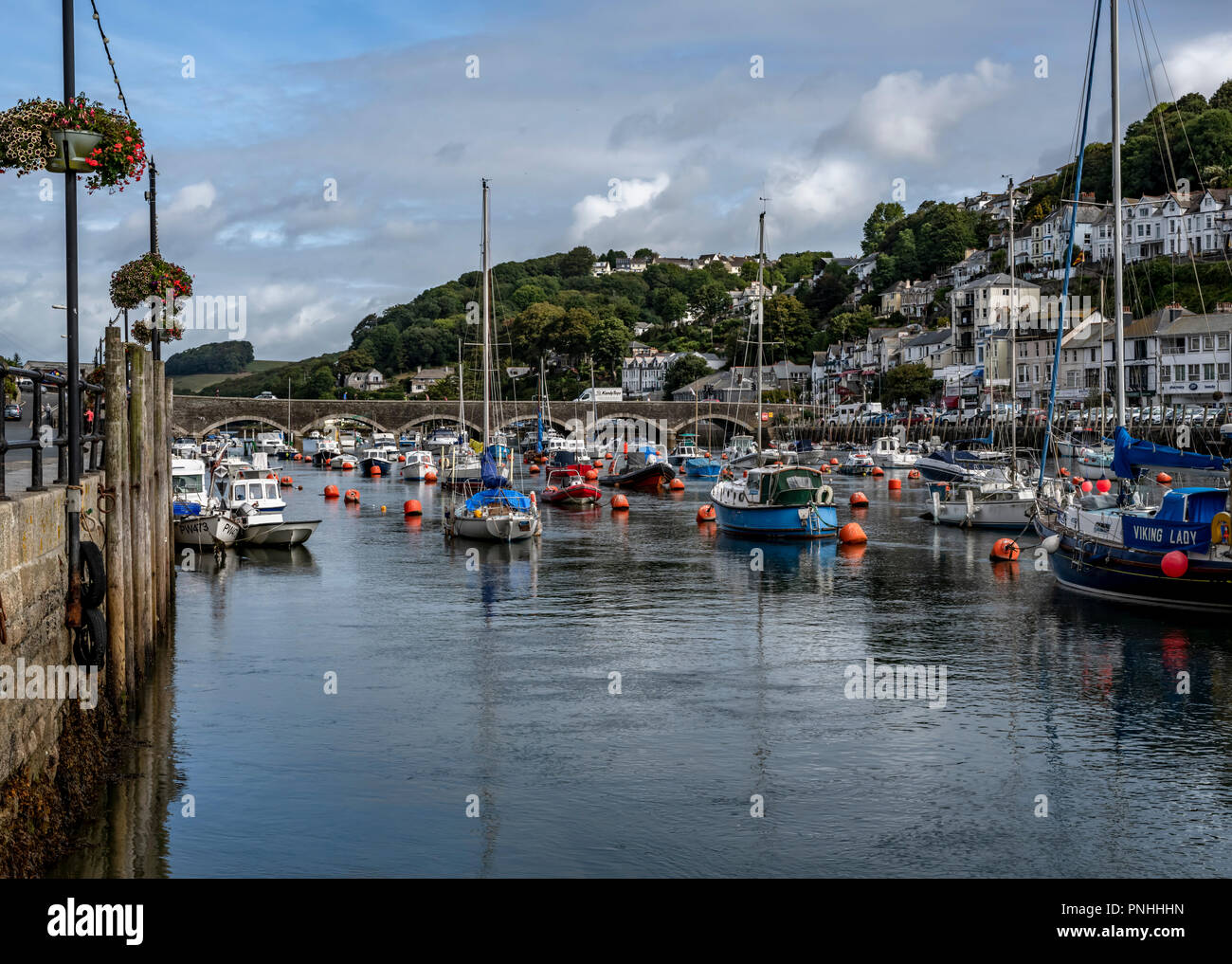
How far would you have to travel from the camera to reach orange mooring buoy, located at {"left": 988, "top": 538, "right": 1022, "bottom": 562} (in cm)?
4466

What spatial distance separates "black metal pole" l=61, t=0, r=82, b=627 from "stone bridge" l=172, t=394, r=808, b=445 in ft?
391

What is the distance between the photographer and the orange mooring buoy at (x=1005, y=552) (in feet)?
147

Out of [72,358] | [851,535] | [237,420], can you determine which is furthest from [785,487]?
[237,420]

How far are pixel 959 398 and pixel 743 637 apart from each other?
420 feet

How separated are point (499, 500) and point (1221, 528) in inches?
1135

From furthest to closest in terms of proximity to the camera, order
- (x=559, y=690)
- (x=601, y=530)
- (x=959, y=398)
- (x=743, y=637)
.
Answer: (x=959, y=398)
(x=601, y=530)
(x=743, y=637)
(x=559, y=690)

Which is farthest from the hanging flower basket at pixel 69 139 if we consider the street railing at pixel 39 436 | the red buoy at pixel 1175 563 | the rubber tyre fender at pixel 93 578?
the red buoy at pixel 1175 563

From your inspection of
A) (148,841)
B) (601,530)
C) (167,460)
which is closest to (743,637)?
(167,460)

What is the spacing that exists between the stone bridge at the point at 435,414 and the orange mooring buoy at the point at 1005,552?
309 feet

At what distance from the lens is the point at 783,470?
171 feet

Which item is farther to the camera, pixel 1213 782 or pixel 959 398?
pixel 959 398

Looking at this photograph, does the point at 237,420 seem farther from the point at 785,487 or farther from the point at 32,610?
the point at 32,610

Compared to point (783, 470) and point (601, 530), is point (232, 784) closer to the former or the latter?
point (783, 470)
